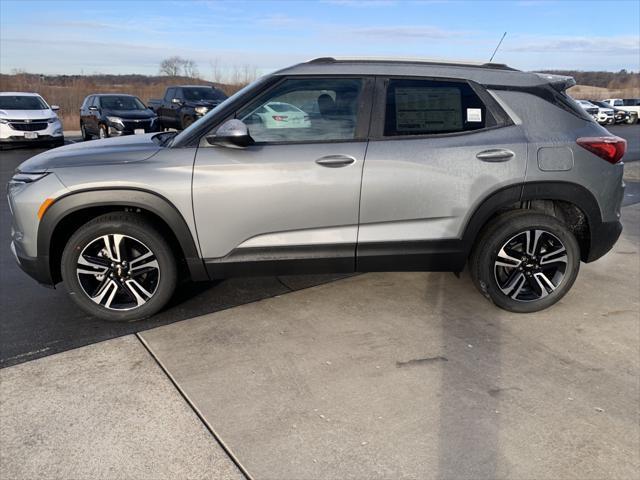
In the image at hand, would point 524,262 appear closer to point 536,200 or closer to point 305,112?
point 536,200

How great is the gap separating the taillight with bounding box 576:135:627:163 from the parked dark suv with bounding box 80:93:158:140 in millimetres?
13738

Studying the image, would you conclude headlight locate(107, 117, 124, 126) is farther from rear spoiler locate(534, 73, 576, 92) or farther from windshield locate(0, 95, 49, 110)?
rear spoiler locate(534, 73, 576, 92)

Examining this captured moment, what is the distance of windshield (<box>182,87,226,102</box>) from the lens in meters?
17.2

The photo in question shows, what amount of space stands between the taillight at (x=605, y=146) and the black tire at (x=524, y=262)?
53cm

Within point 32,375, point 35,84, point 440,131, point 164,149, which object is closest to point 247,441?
point 32,375

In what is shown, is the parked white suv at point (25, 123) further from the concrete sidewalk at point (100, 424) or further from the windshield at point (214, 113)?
the concrete sidewalk at point (100, 424)

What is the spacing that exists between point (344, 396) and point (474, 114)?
2117mm

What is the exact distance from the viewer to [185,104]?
16781 millimetres

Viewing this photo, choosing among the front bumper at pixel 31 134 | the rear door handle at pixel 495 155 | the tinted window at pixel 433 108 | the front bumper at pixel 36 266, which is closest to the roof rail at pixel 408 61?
the tinted window at pixel 433 108

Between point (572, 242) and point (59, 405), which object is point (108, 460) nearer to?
point (59, 405)

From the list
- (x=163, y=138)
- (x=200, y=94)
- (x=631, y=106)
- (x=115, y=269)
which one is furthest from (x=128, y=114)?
(x=631, y=106)

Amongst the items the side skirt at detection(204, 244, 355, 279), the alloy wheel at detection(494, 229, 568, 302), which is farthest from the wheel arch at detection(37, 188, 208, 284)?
the alloy wheel at detection(494, 229, 568, 302)

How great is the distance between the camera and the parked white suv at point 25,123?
14148 mm

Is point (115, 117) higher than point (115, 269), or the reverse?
point (115, 117)
